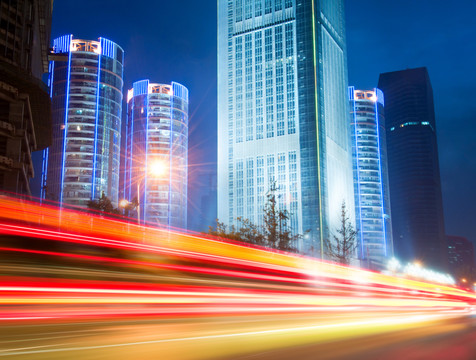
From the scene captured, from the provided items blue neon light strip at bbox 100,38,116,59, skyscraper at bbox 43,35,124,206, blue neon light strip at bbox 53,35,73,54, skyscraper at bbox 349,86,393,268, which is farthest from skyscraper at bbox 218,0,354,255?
blue neon light strip at bbox 53,35,73,54

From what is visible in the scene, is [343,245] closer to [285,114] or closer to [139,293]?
[139,293]

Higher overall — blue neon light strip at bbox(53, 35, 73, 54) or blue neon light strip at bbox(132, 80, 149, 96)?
blue neon light strip at bbox(53, 35, 73, 54)

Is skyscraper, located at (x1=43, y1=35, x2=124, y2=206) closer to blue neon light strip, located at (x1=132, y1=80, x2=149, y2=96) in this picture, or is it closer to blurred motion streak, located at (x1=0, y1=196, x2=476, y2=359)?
blue neon light strip, located at (x1=132, y1=80, x2=149, y2=96)

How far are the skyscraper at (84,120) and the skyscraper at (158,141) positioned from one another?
887 inches

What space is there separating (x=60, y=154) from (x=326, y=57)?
84451 mm

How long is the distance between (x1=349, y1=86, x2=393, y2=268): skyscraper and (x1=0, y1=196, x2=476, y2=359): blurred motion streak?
529 feet

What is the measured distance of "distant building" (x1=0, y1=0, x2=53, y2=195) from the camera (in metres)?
52.8

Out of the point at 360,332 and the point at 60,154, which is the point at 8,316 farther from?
the point at 60,154

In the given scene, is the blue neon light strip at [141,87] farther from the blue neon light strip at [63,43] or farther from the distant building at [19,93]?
the distant building at [19,93]

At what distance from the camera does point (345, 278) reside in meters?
21.8

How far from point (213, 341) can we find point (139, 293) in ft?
6.61

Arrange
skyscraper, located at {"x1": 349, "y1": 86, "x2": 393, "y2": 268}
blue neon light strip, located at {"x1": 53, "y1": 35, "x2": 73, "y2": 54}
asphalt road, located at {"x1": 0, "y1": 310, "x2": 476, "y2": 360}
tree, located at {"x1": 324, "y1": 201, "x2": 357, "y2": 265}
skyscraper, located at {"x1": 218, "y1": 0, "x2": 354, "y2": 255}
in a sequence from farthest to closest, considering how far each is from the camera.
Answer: skyscraper, located at {"x1": 349, "y1": 86, "x2": 393, "y2": 268}, blue neon light strip, located at {"x1": 53, "y1": 35, "x2": 73, "y2": 54}, skyscraper, located at {"x1": 218, "y1": 0, "x2": 354, "y2": 255}, tree, located at {"x1": 324, "y1": 201, "x2": 357, "y2": 265}, asphalt road, located at {"x1": 0, "y1": 310, "x2": 476, "y2": 360}

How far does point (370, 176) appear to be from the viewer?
18250 cm

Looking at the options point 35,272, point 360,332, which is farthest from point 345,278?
point 35,272
